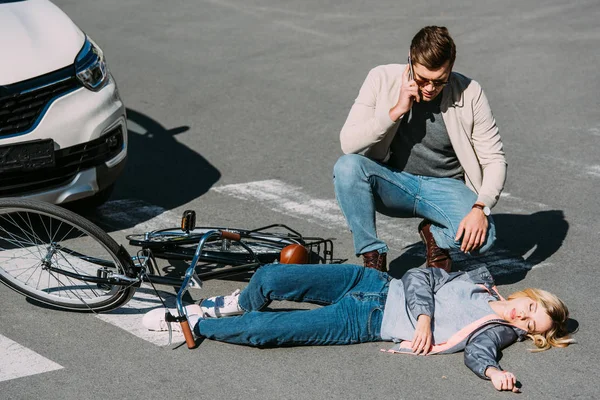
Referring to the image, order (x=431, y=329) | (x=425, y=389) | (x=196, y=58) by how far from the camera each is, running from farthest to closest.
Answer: (x=196, y=58) < (x=431, y=329) < (x=425, y=389)

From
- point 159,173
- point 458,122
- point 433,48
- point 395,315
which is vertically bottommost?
point 159,173

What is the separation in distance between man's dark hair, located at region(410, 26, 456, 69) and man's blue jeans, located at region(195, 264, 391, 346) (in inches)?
46.9

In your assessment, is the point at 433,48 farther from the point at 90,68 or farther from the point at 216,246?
the point at 90,68

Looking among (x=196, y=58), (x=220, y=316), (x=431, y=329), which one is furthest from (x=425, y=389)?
(x=196, y=58)

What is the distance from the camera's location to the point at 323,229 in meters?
6.65

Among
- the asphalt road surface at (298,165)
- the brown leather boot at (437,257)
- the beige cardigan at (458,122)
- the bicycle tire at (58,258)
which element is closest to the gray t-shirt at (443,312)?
the asphalt road surface at (298,165)

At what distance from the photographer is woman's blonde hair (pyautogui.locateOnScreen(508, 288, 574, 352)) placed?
482 centimetres

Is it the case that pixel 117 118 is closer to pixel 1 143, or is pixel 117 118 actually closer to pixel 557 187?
pixel 1 143

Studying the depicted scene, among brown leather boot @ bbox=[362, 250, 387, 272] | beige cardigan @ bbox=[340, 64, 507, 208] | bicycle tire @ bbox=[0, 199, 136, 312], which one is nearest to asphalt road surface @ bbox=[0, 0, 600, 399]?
bicycle tire @ bbox=[0, 199, 136, 312]

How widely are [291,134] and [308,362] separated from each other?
4.33m

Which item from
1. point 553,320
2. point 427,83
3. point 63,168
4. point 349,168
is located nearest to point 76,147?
point 63,168

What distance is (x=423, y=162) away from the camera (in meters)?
5.77

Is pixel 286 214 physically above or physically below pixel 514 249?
below

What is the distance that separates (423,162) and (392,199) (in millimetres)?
300
